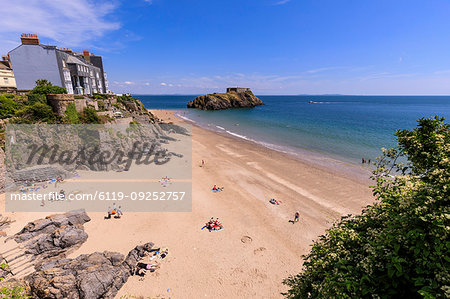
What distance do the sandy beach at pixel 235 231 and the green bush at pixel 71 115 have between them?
14.6 metres

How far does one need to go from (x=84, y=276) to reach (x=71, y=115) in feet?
82.3

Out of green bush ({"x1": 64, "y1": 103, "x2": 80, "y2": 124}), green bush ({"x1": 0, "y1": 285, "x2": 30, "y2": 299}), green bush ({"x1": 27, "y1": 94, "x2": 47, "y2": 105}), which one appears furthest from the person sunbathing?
green bush ({"x1": 27, "y1": 94, "x2": 47, "y2": 105})

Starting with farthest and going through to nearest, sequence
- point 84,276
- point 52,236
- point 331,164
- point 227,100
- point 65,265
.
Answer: point 227,100 → point 331,164 → point 52,236 → point 65,265 → point 84,276

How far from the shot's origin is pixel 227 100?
14262cm

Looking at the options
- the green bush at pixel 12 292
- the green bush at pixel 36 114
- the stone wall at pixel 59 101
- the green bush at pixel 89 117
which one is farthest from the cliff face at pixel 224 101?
the green bush at pixel 12 292

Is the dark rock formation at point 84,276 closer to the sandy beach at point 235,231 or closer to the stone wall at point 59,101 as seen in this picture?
the sandy beach at point 235,231

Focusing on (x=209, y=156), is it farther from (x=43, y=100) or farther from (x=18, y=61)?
(x=18, y=61)

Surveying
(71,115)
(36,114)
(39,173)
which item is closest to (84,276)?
(39,173)

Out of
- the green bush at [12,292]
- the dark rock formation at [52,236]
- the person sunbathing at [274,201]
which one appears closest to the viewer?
the green bush at [12,292]

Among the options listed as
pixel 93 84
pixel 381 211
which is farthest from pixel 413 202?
pixel 93 84

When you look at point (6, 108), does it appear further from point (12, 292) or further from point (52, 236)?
point (12, 292)

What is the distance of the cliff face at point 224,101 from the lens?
134925 mm

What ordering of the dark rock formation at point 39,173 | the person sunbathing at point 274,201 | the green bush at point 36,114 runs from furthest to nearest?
the green bush at point 36,114 → the dark rock formation at point 39,173 → the person sunbathing at point 274,201

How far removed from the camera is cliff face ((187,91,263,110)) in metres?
135
